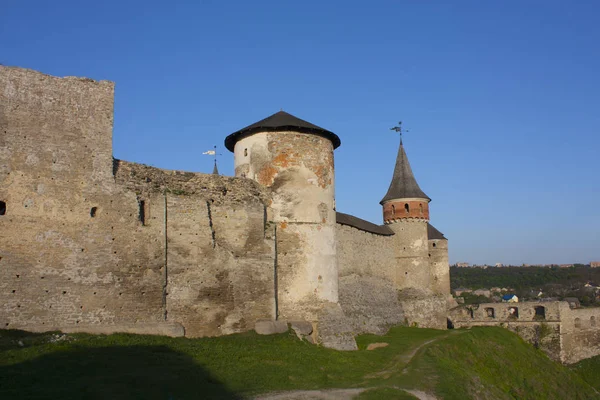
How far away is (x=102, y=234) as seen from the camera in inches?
642

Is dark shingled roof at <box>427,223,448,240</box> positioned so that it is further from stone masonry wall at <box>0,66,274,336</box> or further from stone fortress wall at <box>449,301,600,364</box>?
stone masonry wall at <box>0,66,274,336</box>

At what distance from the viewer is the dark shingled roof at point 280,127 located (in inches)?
835

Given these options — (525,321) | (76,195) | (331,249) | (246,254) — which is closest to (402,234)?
(525,321)

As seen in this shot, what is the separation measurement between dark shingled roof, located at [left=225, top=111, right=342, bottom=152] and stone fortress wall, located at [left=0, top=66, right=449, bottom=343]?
0.27 meters

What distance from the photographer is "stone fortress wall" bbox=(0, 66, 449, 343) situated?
15.0 metres

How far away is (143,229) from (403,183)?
25161 mm

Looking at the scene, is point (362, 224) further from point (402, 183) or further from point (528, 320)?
point (528, 320)

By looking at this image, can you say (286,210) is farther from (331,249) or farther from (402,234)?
(402,234)

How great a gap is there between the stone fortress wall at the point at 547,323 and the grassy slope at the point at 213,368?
1635 cm

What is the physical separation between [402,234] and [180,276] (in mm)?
22295

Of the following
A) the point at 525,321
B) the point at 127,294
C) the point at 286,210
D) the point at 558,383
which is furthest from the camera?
the point at 525,321

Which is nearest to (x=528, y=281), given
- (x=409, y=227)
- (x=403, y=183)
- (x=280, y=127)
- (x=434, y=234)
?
(x=434, y=234)

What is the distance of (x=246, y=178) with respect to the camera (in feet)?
69.5

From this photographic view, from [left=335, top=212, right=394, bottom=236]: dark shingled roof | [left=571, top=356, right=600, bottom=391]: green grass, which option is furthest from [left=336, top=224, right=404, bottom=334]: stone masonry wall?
[left=571, top=356, right=600, bottom=391]: green grass
